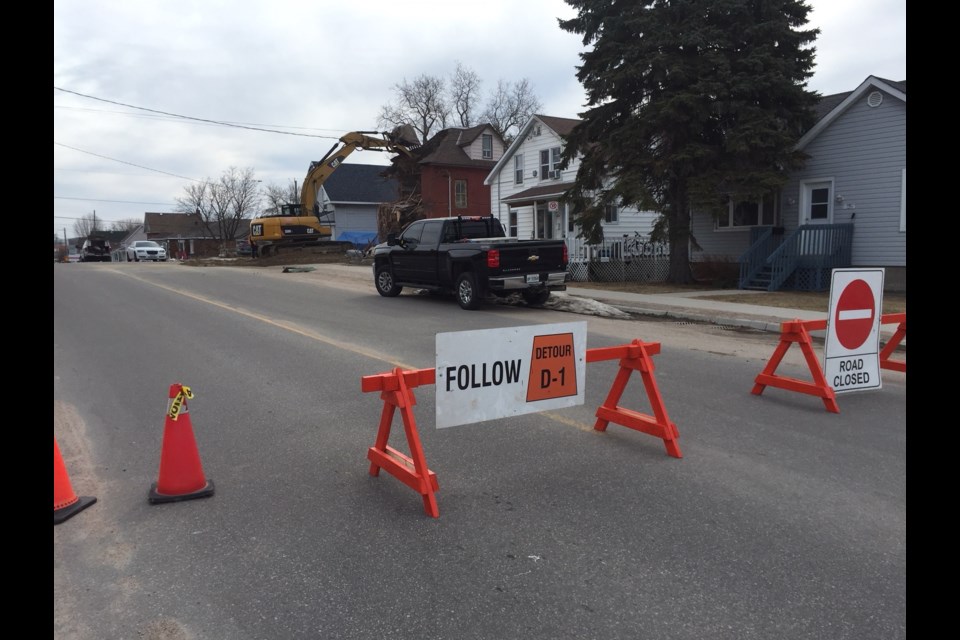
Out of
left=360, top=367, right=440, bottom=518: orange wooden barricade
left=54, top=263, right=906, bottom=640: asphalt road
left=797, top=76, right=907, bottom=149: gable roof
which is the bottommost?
left=54, top=263, right=906, bottom=640: asphalt road

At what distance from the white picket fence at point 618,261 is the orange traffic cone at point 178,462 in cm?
1876

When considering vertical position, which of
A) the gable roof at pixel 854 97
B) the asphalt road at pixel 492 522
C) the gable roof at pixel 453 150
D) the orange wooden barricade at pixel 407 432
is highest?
the gable roof at pixel 453 150

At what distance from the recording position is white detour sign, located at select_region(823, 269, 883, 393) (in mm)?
6793

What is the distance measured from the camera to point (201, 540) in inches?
155

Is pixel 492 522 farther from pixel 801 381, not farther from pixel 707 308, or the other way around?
pixel 707 308

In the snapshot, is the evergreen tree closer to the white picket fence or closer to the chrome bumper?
the white picket fence

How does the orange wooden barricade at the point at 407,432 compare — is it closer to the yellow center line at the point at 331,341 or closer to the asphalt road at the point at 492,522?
the asphalt road at the point at 492,522

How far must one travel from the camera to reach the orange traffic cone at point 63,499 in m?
4.29

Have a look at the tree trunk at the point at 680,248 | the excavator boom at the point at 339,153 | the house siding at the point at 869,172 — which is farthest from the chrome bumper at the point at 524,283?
the excavator boom at the point at 339,153

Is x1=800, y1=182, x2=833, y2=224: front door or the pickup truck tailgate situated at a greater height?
x1=800, y1=182, x2=833, y2=224: front door

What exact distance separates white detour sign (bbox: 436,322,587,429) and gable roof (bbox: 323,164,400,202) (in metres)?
52.4

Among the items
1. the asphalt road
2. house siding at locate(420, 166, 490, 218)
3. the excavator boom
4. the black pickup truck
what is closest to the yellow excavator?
the excavator boom

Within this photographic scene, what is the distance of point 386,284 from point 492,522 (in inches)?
569

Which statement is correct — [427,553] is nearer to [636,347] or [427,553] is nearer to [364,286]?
[636,347]
